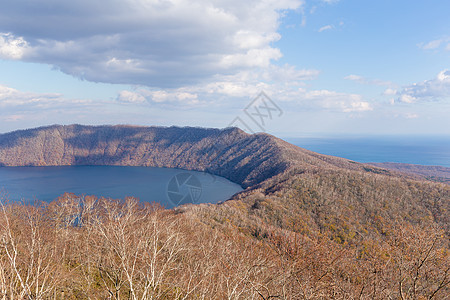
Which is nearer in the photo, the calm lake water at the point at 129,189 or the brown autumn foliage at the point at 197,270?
the brown autumn foliage at the point at 197,270

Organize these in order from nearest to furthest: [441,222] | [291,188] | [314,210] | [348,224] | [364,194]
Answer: [441,222] < [348,224] < [314,210] < [364,194] < [291,188]

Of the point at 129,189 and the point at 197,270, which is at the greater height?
the point at 197,270

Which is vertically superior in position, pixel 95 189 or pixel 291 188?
pixel 291 188

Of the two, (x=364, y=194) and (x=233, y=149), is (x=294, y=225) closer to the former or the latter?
(x=364, y=194)

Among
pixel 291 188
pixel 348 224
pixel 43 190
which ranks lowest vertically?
pixel 43 190

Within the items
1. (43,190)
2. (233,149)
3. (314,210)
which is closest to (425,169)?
(233,149)

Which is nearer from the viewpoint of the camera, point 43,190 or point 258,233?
point 258,233

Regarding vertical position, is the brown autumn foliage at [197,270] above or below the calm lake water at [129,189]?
above

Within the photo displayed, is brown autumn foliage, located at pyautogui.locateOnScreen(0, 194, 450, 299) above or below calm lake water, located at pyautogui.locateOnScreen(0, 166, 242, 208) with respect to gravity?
above

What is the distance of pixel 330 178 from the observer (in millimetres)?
74688

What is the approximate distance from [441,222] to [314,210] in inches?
1034

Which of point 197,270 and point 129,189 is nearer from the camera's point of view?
point 197,270

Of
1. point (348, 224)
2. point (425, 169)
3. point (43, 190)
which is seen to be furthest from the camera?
point (425, 169)

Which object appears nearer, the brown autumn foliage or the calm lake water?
the brown autumn foliage
